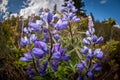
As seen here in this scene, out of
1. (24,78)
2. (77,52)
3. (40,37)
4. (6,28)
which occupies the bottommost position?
(24,78)

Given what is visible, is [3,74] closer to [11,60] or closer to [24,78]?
[11,60]

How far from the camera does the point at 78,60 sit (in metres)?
3.29

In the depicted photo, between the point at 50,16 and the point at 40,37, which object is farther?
the point at 40,37

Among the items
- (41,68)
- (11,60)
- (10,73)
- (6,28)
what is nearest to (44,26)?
(41,68)

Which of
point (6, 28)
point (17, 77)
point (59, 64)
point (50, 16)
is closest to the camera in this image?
point (50, 16)

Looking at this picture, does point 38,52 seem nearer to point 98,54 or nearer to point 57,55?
point 57,55

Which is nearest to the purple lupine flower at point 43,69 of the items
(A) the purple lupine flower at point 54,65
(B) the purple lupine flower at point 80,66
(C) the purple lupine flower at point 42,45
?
(A) the purple lupine flower at point 54,65

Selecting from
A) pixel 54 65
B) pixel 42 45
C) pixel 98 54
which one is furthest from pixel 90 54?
pixel 42 45

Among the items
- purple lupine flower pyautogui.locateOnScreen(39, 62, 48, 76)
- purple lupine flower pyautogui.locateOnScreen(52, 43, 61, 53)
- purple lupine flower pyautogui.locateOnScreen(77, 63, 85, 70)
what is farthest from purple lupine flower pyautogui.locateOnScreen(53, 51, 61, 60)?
purple lupine flower pyautogui.locateOnScreen(77, 63, 85, 70)

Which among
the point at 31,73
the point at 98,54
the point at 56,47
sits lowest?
the point at 31,73

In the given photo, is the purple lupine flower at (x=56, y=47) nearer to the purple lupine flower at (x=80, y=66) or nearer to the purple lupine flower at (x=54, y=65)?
the purple lupine flower at (x=54, y=65)

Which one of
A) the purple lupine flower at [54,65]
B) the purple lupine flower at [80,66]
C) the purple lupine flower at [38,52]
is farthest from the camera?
the purple lupine flower at [80,66]

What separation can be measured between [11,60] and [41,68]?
103 centimetres

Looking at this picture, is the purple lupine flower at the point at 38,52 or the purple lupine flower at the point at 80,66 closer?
the purple lupine flower at the point at 38,52
